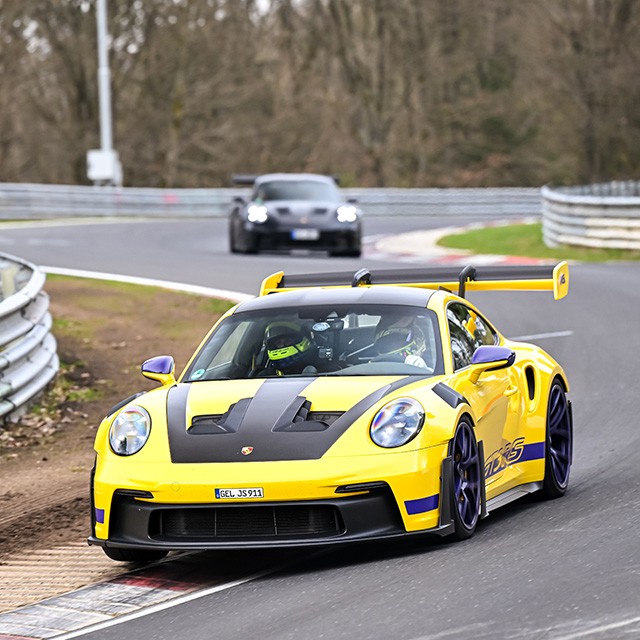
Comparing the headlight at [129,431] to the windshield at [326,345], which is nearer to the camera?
the headlight at [129,431]

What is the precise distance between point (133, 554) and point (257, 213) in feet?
64.5

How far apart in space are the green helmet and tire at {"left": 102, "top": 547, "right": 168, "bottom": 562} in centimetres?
123

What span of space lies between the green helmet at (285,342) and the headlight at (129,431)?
3.17 ft

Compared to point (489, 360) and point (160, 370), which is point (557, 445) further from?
point (160, 370)

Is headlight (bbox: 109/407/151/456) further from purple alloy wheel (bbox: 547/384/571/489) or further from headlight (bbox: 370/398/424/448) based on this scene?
purple alloy wheel (bbox: 547/384/571/489)

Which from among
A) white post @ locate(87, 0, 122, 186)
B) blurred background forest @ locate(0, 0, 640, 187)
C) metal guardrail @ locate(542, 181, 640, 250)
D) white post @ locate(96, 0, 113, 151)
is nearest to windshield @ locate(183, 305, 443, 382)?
metal guardrail @ locate(542, 181, 640, 250)

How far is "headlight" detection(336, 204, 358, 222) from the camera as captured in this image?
26469 mm

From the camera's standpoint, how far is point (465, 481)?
7.21 metres

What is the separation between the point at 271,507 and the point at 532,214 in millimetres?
39775

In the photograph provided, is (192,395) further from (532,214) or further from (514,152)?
(514,152)

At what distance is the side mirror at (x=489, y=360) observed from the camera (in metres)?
→ 7.67

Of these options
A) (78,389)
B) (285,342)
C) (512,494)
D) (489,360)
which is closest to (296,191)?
(78,389)

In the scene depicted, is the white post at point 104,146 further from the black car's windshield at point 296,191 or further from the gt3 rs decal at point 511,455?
the gt3 rs decal at point 511,455

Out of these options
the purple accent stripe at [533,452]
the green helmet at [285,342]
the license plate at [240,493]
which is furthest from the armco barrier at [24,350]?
the license plate at [240,493]
